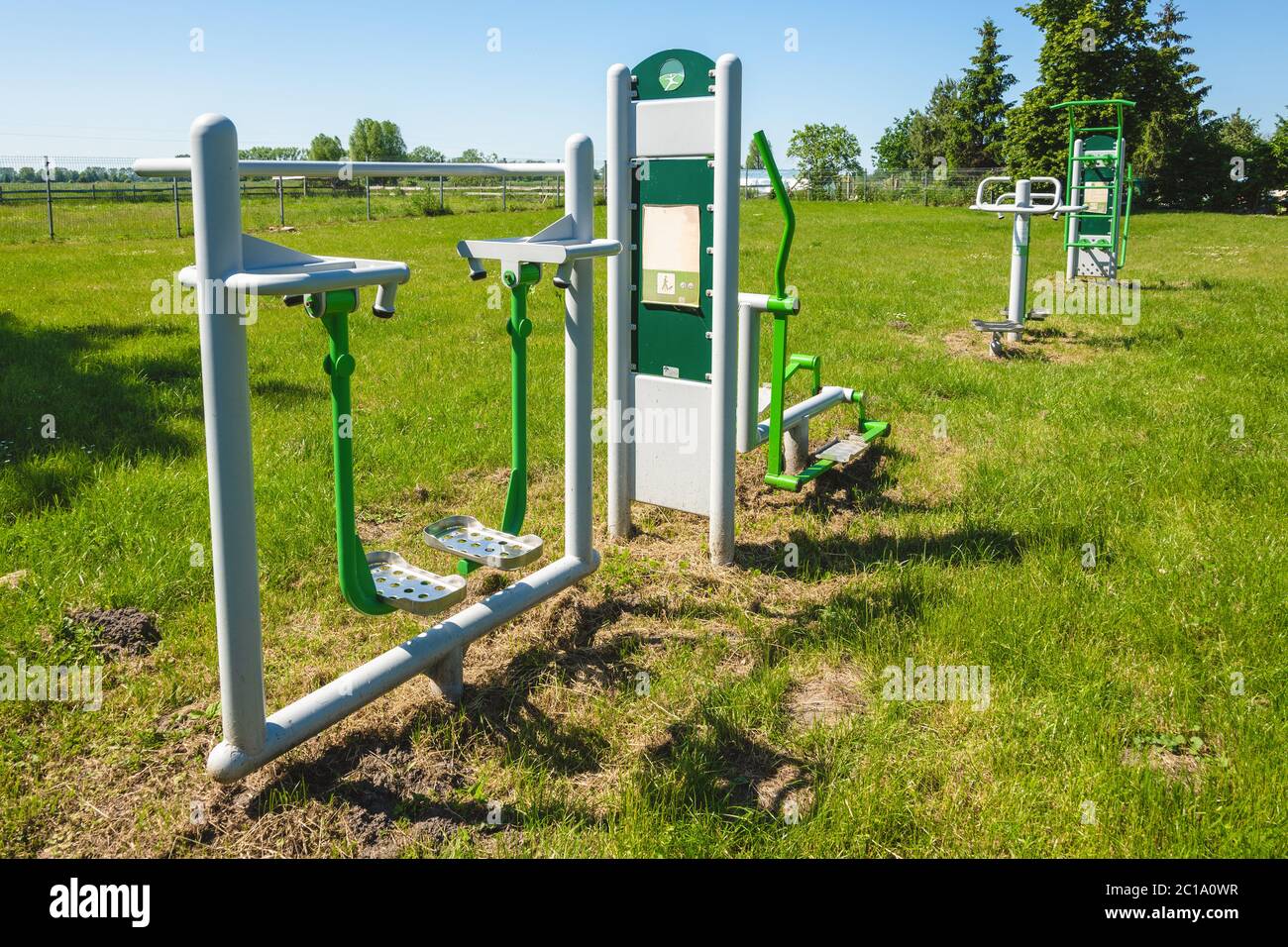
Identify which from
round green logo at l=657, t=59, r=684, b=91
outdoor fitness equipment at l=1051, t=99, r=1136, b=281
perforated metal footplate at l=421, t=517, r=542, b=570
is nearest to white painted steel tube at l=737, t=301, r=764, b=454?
round green logo at l=657, t=59, r=684, b=91

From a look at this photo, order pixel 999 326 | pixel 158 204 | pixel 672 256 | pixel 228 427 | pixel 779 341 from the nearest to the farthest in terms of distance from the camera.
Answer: pixel 228 427
pixel 672 256
pixel 779 341
pixel 999 326
pixel 158 204

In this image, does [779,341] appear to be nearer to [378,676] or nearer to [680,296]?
[680,296]

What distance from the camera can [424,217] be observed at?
2505cm

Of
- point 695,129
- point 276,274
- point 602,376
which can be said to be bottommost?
point 602,376

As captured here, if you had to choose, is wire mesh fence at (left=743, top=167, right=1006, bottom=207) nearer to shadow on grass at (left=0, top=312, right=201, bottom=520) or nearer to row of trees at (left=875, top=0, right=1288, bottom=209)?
row of trees at (left=875, top=0, right=1288, bottom=209)

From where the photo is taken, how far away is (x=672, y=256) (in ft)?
14.8

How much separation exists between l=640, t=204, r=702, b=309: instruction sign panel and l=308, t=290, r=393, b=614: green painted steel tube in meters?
2.06

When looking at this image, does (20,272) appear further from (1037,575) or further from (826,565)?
(1037,575)

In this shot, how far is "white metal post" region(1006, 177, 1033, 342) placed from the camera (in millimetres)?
9164

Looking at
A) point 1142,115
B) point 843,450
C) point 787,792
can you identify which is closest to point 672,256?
point 843,450

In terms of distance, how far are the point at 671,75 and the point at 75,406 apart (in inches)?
172

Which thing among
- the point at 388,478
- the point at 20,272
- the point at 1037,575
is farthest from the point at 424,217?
the point at 1037,575
